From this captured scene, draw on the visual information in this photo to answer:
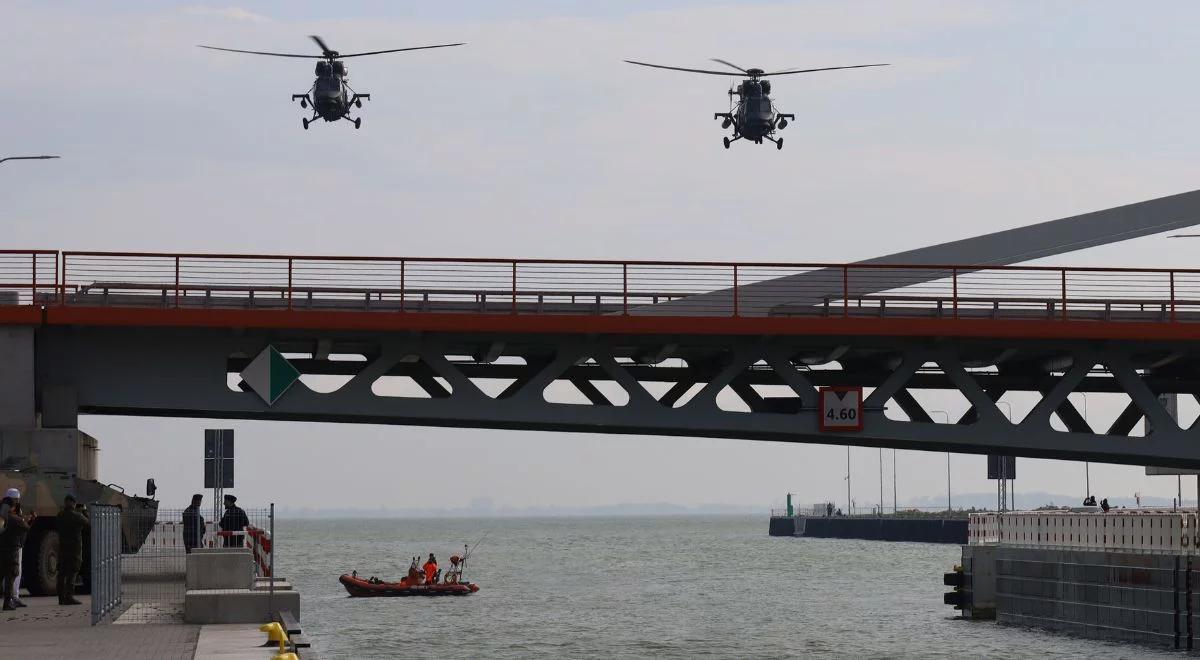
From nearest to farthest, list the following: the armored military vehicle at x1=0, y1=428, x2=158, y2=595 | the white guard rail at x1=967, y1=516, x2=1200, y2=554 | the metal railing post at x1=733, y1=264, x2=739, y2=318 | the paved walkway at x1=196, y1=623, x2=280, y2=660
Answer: the paved walkway at x1=196, y1=623, x2=280, y2=660 → the armored military vehicle at x1=0, y1=428, x2=158, y2=595 → the metal railing post at x1=733, y1=264, x2=739, y2=318 → the white guard rail at x1=967, y1=516, x2=1200, y2=554

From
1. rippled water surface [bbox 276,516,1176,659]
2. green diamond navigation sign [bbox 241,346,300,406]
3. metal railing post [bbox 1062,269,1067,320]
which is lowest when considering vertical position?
rippled water surface [bbox 276,516,1176,659]

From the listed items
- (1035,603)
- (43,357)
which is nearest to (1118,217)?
(1035,603)

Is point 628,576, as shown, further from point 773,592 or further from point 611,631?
point 611,631

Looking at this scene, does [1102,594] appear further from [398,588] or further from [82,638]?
[398,588]

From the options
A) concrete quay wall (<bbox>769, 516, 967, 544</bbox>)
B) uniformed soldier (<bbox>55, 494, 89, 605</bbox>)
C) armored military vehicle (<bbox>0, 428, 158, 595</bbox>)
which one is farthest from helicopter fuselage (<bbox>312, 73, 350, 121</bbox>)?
concrete quay wall (<bbox>769, 516, 967, 544</bbox>)

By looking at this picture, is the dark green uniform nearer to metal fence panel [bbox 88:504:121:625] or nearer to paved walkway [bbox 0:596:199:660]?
metal fence panel [bbox 88:504:121:625]

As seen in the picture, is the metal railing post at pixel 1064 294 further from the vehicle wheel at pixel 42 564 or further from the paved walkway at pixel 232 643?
the vehicle wheel at pixel 42 564

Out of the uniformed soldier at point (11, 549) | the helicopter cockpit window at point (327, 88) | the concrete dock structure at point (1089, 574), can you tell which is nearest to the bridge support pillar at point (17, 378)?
the uniformed soldier at point (11, 549)
